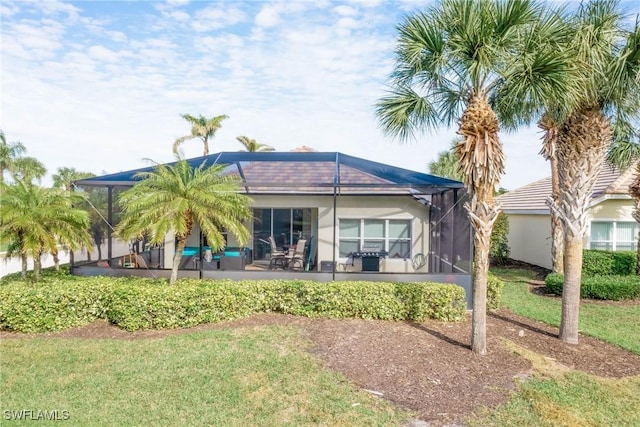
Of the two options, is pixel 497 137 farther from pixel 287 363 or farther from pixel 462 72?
pixel 287 363

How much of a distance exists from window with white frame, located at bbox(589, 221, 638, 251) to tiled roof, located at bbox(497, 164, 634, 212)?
139 cm

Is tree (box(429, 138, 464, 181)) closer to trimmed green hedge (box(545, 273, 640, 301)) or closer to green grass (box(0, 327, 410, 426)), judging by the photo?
trimmed green hedge (box(545, 273, 640, 301))

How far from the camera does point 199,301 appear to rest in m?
7.52

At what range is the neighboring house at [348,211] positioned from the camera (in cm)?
971

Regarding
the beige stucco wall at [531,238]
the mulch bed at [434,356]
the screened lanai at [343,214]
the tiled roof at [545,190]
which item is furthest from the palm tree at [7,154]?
the beige stucco wall at [531,238]

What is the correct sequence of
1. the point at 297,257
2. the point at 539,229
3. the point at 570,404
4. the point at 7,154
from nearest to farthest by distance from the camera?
the point at 570,404
the point at 297,257
the point at 539,229
the point at 7,154

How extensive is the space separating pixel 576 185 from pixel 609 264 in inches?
314

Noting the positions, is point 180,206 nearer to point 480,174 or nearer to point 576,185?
point 480,174

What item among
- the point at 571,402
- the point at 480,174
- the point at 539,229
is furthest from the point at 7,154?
the point at 571,402

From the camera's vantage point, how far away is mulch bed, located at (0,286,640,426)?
485cm

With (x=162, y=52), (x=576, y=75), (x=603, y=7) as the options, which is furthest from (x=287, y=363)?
(x=162, y=52)

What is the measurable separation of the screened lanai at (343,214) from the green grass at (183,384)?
308 centimetres

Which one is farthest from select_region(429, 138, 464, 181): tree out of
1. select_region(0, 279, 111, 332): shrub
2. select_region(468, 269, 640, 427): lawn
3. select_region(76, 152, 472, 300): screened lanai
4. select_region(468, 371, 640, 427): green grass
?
select_region(0, 279, 111, 332): shrub

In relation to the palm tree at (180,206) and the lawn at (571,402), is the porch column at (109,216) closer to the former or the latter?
the palm tree at (180,206)
